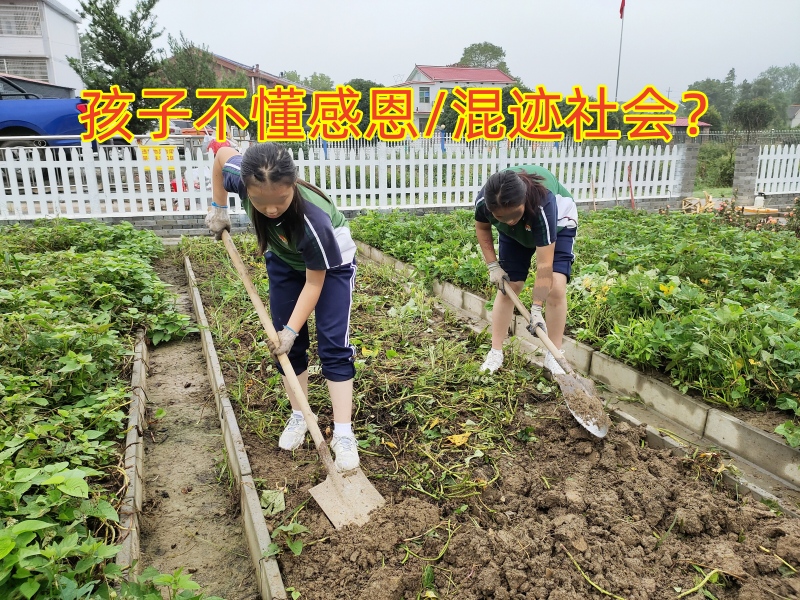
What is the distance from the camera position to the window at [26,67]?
90.5 feet

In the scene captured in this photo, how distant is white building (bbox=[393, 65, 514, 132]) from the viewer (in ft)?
148

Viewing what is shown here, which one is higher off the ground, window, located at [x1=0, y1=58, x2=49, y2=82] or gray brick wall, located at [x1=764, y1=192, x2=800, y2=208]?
window, located at [x1=0, y1=58, x2=49, y2=82]

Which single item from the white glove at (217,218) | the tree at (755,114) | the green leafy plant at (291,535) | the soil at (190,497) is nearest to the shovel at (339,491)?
the green leafy plant at (291,535)

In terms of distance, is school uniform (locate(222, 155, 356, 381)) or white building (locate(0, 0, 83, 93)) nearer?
school uniform (locate(222, 155, 356, 381))

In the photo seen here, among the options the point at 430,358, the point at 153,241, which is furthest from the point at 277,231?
the point at 153,241

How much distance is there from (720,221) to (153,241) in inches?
290

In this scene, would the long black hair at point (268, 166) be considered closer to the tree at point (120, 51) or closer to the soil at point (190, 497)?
the soil at point (190, 497)

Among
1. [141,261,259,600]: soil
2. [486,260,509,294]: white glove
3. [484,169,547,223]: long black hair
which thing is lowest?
[141,261,259,600]: soil

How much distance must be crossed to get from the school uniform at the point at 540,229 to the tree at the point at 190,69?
60.6 feet

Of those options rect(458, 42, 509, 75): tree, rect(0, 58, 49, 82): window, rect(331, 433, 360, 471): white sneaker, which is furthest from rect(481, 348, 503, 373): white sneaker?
rect(458, 42, 509, 75): tree

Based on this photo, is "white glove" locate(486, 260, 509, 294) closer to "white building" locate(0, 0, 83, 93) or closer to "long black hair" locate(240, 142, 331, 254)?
"long black hair" locate(240, 142, 331, 254)

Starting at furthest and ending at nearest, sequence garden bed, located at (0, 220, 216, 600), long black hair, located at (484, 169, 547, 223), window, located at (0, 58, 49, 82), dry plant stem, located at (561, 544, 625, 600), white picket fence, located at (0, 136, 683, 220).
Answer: window, located at (0, 58, 49, 82) < white picket fence, located at (0, 136, 683, 220) < long black hair, located at (484, 169, 547, 223) < dry plant stem, located at (561, 544, 625, 600) < garden bed, located at (0, 220, 216, 600)

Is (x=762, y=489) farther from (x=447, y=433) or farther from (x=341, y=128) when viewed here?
(x=341, y=128)

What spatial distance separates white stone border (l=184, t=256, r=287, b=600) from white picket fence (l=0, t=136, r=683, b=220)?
6.44 m
